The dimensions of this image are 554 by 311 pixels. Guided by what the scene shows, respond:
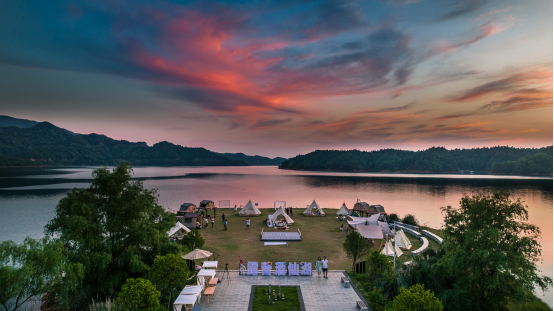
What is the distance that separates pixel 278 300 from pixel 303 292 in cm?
172

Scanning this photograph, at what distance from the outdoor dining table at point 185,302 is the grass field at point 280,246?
6446 mm

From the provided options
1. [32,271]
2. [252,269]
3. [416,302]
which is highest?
[32,271]

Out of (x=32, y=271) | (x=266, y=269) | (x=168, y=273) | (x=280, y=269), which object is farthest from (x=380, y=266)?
(x=32, y=271)

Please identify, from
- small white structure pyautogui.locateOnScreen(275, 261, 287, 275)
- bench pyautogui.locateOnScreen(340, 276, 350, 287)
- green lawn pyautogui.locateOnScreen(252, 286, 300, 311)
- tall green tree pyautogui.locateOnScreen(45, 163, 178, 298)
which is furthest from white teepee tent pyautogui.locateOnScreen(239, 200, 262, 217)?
bench pyautogui.locateOnScreen(340, 276, 350, 287)

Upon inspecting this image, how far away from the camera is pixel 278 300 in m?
14.1

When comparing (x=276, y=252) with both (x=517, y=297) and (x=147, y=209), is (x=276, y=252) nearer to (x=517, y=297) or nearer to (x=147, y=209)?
(x=147, y=209)

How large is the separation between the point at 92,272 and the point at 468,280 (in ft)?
65.5

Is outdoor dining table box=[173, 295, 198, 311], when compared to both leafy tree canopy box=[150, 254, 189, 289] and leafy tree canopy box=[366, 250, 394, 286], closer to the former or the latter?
leafy tree canopy box=[150, 254, 189, 289]

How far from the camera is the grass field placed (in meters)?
21.4

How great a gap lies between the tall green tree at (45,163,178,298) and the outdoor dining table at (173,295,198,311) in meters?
4.51

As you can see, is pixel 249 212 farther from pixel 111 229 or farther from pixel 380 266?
pixel 380 266

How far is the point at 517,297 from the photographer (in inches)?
480

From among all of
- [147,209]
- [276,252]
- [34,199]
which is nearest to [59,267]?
[147,209]

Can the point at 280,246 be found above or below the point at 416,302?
below
